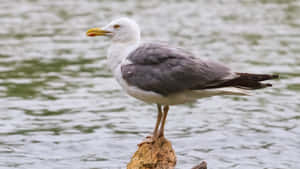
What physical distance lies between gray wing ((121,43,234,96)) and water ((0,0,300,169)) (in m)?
2.65

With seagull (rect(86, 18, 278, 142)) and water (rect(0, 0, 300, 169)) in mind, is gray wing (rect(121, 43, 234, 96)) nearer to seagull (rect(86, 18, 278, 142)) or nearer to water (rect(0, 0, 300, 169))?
seagull (rect(86, 18, 278, 142))

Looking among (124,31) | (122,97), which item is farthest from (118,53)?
(122,97)

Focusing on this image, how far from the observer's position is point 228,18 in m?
23.1

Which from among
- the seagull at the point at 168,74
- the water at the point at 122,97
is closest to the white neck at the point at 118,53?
the seagull at the point at 168,74

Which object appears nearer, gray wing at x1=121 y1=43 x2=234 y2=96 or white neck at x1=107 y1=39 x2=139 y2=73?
gray wing at x1=121 y1=43 x2=234 y2=96

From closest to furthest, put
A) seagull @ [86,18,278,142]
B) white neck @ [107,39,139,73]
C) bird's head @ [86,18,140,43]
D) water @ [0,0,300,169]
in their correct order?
seagull @ [86,18,278,142] < white neck @ [107,39,139,73] < bird's head @ [86,18,140,43] < water @ [0,0,300,169]

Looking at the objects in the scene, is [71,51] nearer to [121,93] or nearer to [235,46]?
[121,93]

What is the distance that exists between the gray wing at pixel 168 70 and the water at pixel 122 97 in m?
2.65

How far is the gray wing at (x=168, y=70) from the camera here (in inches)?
325

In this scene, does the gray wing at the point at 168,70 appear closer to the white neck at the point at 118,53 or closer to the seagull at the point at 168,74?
the seagull at the point at 168,74

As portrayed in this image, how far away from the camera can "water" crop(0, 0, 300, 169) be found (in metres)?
11.2

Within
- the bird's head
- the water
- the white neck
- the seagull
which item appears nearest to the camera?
the seagull

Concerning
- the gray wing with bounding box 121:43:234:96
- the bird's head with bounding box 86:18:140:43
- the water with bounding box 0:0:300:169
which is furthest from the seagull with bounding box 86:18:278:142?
the water with bounding box 0:0:300:169

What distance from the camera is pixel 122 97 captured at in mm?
14812
